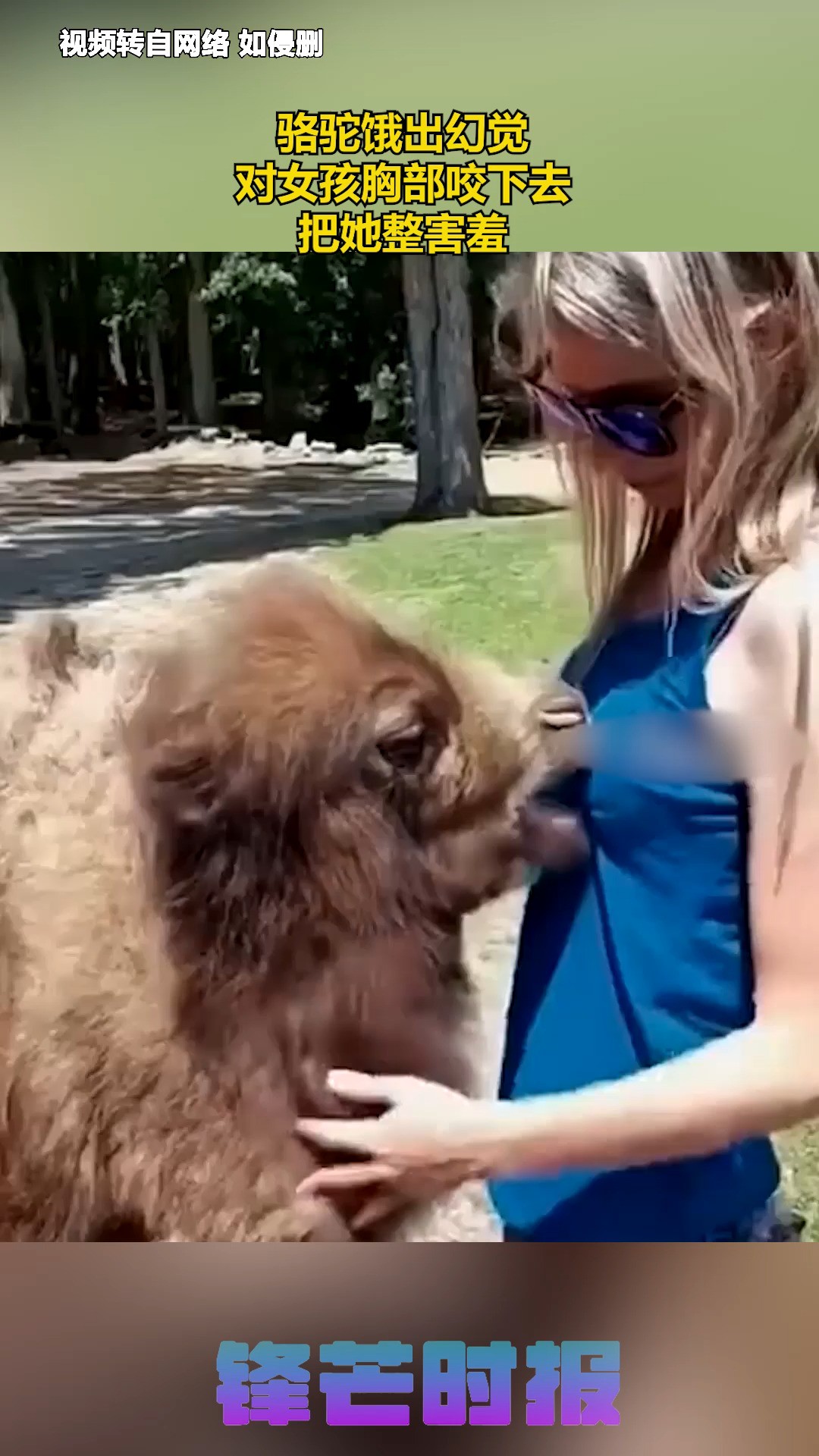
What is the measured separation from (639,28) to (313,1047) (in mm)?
837

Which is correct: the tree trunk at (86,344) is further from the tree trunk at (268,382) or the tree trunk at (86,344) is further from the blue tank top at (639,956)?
the blue tank top at (639,956)

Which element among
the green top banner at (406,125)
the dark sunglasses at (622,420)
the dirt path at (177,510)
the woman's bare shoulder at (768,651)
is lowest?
the woman's bare shoulder at (768,651)

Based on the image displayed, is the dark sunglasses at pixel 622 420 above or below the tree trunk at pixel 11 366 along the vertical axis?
below

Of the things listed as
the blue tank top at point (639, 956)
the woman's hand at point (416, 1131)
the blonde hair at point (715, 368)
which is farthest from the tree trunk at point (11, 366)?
the woman's hand at point (416, 1131)

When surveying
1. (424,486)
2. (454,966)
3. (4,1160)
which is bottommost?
(4,1160)

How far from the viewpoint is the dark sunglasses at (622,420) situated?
1.04 m

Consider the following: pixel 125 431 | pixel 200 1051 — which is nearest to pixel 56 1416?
pixel 200 1051

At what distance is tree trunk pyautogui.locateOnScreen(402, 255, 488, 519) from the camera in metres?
1.06

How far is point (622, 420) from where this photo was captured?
105 centimetres

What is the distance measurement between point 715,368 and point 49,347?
1.71 ft

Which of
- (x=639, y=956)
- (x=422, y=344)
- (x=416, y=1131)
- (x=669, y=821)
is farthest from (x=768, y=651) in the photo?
(x=416, y=1131)

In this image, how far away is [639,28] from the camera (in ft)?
3.43

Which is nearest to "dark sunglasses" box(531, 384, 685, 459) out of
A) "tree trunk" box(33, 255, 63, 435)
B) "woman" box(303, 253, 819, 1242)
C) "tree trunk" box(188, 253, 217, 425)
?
"woman" box(303, 253, 819, 1242)

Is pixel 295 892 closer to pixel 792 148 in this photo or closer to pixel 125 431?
pixel 125 431
